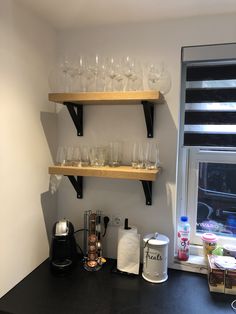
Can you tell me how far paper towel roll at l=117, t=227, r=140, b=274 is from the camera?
1.53 metres

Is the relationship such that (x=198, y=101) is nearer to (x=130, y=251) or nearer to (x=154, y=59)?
(x=154, y=59)

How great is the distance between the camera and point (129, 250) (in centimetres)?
153


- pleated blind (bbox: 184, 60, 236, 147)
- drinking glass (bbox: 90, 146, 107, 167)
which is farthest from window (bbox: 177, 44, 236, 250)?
drinking glass (bbox: 90, 146, 107, 167)

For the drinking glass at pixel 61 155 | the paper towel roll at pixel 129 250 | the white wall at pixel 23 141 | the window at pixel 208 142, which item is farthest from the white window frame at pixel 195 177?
the white wall at pixel 23 141

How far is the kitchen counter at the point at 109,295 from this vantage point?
1258 millimetres

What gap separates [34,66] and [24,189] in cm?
67

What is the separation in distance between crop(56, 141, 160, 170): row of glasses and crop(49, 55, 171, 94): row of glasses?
1.05 ft

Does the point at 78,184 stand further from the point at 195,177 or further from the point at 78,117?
the point at 195,177

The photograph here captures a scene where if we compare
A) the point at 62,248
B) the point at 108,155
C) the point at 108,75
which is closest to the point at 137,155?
the point at 108,155

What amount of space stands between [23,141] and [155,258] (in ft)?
3.03

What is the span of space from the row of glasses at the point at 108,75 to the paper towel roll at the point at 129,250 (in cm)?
80

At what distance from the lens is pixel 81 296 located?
1.35 m

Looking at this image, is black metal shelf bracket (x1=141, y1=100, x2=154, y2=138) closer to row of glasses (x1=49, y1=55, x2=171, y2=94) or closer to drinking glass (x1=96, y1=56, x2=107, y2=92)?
row of glasses (x1=49, y1=55, x2=171, y2=94)

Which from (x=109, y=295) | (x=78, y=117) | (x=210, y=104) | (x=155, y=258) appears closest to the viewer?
(x=109, y=295)
